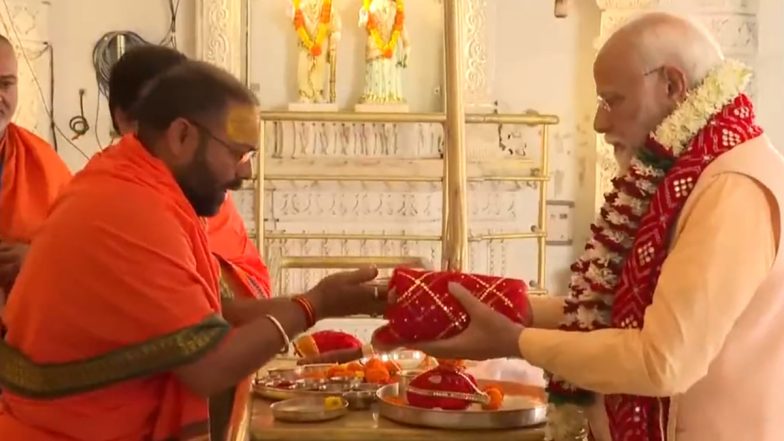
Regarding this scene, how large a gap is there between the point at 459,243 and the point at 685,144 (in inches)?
42.5

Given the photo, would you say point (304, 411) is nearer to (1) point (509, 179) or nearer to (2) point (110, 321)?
(2) point (110, 321)

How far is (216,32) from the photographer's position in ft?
16.7

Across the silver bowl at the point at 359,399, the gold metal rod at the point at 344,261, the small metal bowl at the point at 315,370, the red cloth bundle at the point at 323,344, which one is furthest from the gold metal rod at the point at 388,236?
the silver bowl at the point at 359,399

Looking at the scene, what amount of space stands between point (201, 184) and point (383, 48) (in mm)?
3224

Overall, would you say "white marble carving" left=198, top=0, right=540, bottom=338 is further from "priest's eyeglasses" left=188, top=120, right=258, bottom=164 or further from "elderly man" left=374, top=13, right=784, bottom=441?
"elderly man" left=374, top=13, right=784, bottom=441

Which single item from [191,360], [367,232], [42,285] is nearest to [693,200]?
[191,360]

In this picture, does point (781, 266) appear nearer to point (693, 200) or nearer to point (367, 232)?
point (693, 200)

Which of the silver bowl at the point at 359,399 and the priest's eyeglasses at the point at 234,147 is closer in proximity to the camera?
the priest's eyeglasses at the point at 234,147

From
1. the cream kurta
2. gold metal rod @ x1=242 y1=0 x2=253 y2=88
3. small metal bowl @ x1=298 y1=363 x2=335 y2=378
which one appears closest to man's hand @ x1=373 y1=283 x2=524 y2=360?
the cream kurta

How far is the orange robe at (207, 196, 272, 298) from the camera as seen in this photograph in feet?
8.40

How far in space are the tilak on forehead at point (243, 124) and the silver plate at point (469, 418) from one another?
573 millimetres

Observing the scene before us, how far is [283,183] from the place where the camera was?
16.8 ft

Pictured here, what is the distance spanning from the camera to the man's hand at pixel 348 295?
81.4 inches

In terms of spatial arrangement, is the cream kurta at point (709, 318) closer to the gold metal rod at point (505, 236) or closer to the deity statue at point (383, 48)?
the gold metal rod at point (505, 236)
